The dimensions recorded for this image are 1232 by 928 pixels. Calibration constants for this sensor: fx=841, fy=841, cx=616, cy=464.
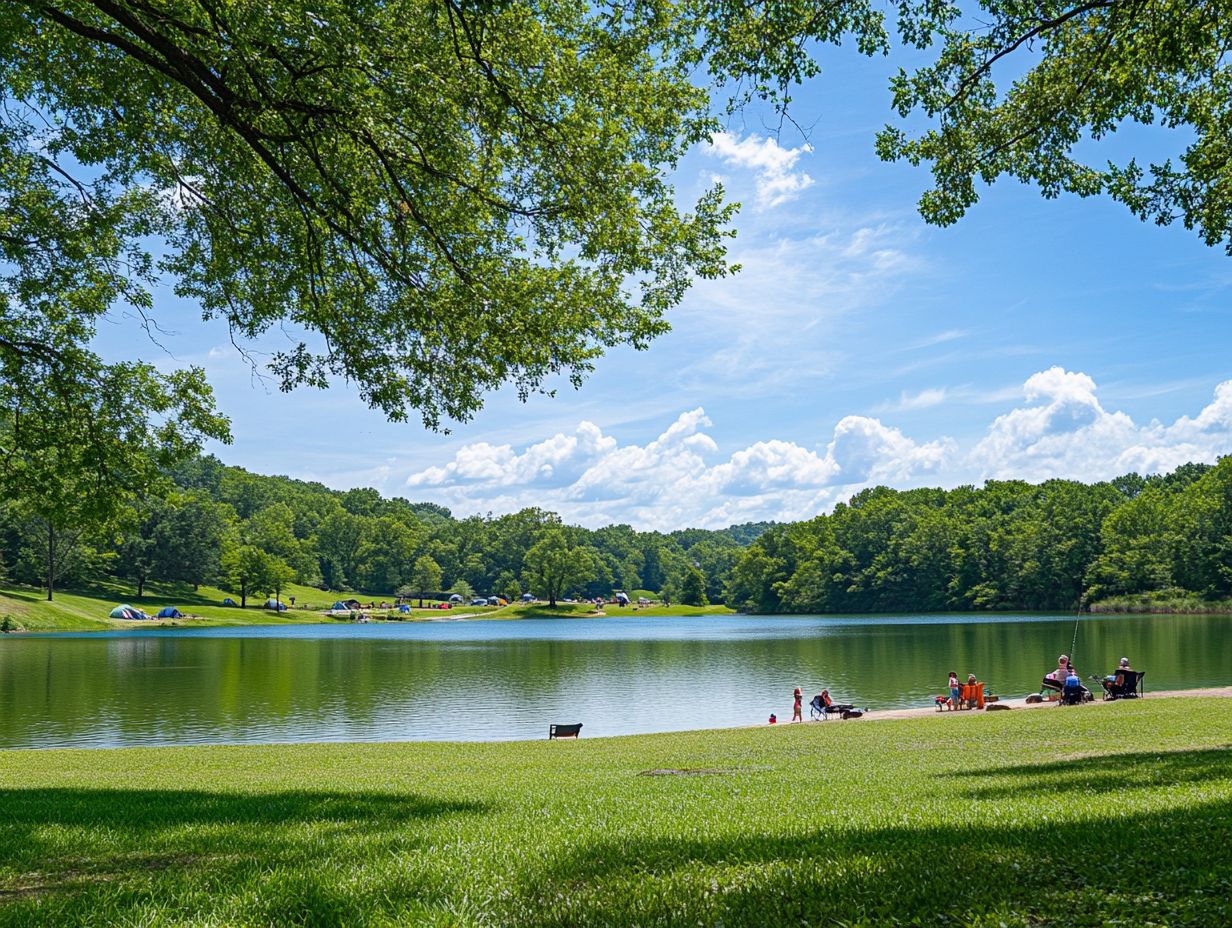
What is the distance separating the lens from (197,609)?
11262 centimetres

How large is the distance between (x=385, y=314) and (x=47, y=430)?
688 cm

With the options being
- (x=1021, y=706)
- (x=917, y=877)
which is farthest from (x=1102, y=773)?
(x=1021, y=706)

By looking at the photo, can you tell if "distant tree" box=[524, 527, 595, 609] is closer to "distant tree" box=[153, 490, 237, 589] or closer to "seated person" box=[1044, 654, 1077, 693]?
"distant tree" box=[153, 490, 237, 589]

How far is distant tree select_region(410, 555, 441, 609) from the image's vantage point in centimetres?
17200

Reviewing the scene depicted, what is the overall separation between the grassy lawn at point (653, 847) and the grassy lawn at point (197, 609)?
281 ft

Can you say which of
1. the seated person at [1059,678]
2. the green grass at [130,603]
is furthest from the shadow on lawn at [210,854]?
the green grass at [130,603]

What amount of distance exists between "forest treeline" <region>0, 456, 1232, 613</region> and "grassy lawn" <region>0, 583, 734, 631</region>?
2.79 metres

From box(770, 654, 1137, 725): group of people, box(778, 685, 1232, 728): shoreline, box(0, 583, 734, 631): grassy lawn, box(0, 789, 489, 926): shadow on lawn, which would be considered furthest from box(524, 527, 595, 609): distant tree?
box(0, 789, 489, 926): shadow on lawn

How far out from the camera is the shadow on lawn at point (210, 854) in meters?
5.08

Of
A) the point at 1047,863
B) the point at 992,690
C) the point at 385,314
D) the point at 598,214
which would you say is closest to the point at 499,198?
the point at 598,214

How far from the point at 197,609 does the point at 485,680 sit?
3308 inches

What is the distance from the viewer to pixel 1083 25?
11.6 meters

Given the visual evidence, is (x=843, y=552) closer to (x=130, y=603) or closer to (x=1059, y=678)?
(x=130, y=603)

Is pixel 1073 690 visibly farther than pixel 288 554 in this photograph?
No
